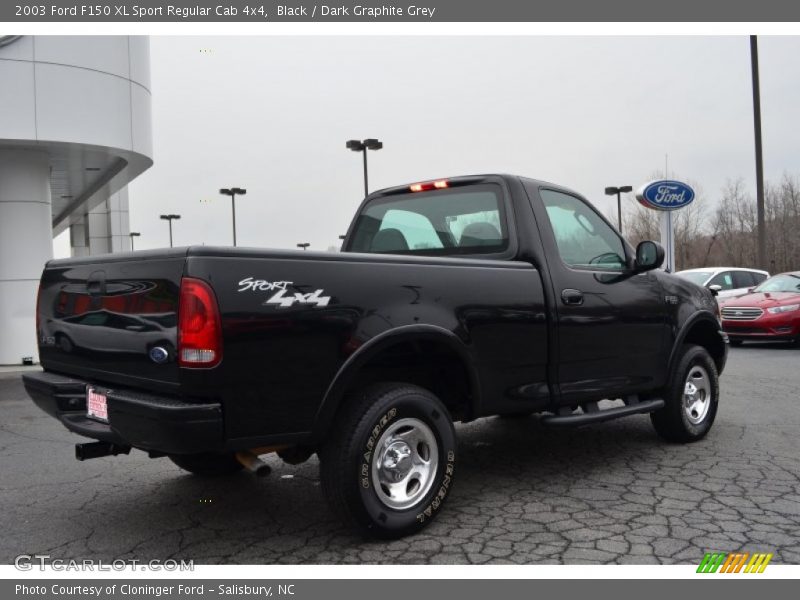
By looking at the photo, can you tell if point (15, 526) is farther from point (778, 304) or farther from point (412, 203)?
point (778, 304)

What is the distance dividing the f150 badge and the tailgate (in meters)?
0.30

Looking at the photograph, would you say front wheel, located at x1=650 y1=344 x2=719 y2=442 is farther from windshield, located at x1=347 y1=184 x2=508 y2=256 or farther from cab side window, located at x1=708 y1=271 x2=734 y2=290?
cab side window, located at x1=708 y1=271 x2=734 y2=290

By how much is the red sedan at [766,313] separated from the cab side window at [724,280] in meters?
2.60

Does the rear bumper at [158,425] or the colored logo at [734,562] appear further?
the colored logo at [734,562]

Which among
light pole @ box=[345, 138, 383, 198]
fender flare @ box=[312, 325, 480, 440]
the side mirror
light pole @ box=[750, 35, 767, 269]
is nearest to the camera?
fender flare @ box=[312, 325, 480, 440]

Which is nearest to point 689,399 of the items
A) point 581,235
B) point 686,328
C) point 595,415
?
point 686,328

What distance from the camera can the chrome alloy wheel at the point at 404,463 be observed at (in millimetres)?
3771

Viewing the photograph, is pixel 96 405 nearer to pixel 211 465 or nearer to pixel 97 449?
pixel 97 449

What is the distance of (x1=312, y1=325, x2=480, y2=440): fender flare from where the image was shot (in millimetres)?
3549

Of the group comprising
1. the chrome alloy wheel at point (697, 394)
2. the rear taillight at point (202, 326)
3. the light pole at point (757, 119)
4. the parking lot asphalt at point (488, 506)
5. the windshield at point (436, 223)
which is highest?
the light pole at point (757, 119)

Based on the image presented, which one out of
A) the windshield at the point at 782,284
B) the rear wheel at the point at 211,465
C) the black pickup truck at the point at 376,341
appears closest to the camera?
the black pickup truck at the point at 376,341

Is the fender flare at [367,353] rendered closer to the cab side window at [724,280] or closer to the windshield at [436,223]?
the windshield at [436,223]

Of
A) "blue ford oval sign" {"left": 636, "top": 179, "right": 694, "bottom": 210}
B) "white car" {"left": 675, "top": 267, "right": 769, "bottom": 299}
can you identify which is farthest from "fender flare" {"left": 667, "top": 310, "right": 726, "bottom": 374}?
"white car" {"left": 675, "top": 267, "right": 769, "bottom": 299}

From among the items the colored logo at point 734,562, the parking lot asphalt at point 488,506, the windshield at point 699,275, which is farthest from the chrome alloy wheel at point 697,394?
the windshield at point 699,275
